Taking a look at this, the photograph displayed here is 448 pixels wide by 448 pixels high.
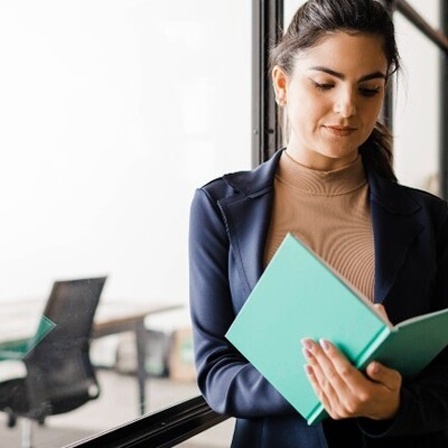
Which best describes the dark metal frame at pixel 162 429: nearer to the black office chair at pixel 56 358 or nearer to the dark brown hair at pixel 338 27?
the black office chair at pixel 56 358

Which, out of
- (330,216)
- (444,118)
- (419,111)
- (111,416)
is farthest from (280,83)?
(444,118)

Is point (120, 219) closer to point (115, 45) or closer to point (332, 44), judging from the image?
point (115, 45)

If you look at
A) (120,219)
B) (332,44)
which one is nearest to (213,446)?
(120,219)

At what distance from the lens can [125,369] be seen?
2014 mm

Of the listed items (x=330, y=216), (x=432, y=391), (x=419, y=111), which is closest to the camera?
(x=432, y=391)

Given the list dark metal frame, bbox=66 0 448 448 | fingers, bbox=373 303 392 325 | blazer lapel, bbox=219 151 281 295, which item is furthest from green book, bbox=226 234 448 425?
dark metal frame, bbox=66 0 448 448

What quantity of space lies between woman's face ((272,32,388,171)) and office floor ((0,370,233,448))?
0.82 metres

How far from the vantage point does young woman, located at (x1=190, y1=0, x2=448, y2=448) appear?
979 mm

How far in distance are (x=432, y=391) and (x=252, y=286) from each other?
0.98 feet

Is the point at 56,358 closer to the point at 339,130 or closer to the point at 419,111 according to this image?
the point at 339,130

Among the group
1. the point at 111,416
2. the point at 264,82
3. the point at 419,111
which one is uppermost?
the point at 264,82

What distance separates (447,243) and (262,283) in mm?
392

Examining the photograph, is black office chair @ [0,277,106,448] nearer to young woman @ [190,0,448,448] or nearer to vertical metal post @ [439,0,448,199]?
young woman @ [190,0,448,448]

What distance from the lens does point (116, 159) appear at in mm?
1737
